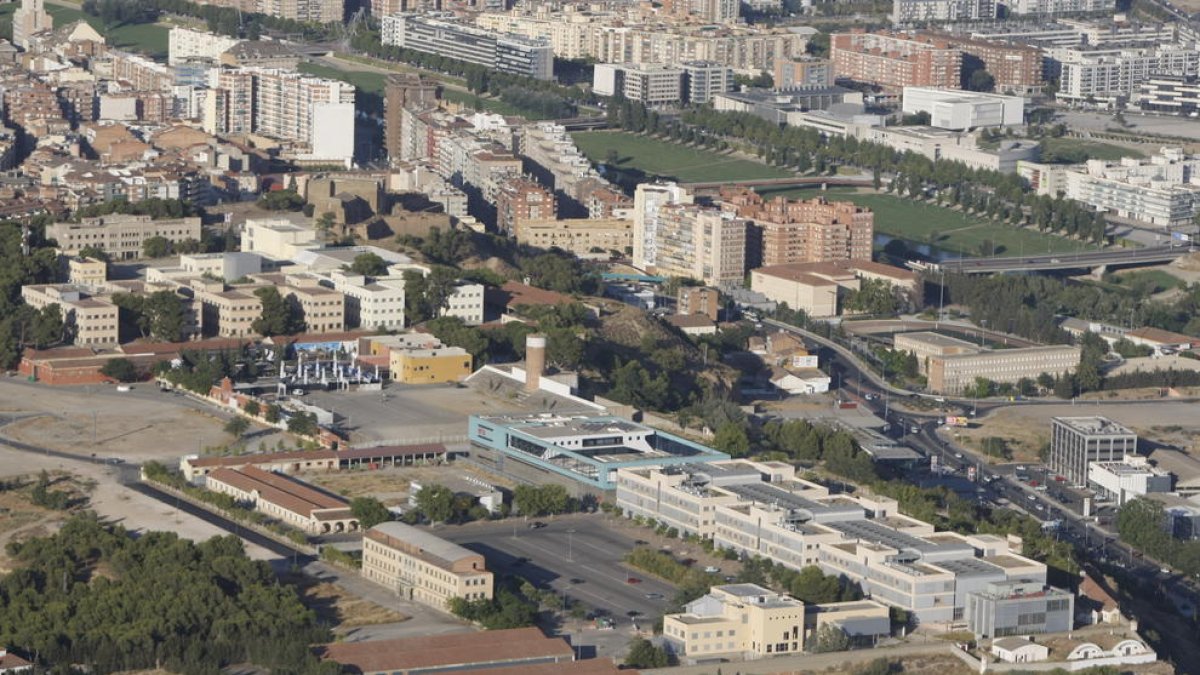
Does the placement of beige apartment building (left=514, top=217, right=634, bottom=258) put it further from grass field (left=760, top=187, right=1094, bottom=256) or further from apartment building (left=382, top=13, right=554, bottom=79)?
apartment building (left=382, top=13, right=554, bottom=79)

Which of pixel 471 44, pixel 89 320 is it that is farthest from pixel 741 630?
pixel 471 44

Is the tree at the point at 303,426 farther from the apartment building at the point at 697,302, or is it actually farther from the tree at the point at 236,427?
the apartment building at the point at 697,302

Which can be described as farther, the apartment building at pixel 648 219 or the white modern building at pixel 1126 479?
the apartment building at pixel 648 219

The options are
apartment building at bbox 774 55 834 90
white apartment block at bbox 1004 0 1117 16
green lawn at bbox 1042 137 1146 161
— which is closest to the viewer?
green lawn at bbox 1042 137 1146 161

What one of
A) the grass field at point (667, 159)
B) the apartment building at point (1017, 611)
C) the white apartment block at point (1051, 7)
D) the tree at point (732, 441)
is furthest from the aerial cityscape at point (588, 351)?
the white apartment block at point (1051, 7)

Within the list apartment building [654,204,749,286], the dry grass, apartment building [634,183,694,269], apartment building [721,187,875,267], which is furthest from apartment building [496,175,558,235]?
the dry grass

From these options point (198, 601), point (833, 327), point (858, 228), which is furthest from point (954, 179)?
point (198, 601)
